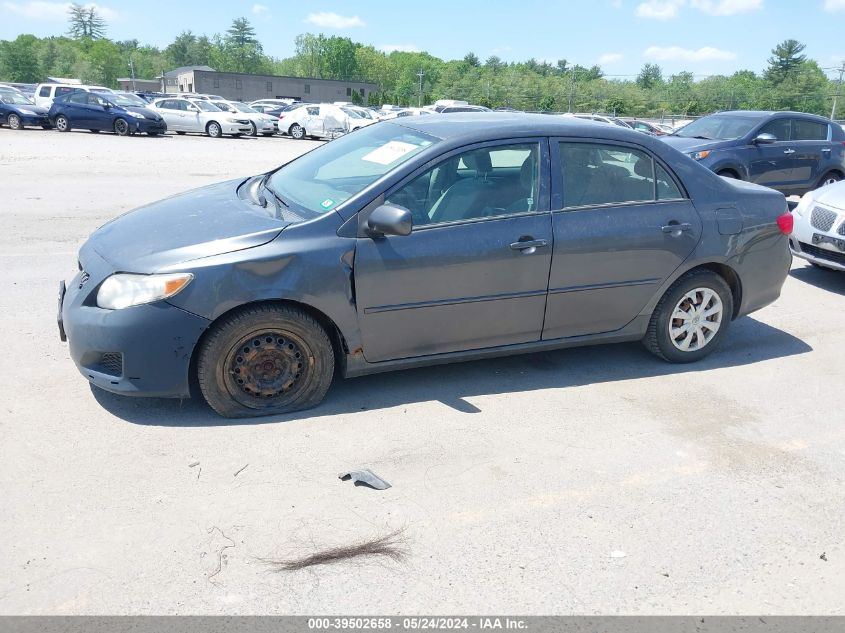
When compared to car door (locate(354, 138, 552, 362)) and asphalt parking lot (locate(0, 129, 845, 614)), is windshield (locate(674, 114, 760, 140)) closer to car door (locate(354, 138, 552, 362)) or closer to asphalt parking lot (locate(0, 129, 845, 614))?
asphalt parking lot (locate(0, 129, 845, 614))

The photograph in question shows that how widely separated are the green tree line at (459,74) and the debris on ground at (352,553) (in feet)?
146

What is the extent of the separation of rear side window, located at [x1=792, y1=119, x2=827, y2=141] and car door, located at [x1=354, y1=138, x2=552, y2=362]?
9.87m

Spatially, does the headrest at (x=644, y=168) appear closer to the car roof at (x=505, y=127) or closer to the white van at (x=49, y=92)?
the car roof at (x=505, y=127)

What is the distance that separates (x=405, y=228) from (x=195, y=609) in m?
2.23

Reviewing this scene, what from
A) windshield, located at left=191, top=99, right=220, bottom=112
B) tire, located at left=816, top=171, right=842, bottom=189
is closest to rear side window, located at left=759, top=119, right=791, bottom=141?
tire, located at left=816, top=171, right=842, bottom=189

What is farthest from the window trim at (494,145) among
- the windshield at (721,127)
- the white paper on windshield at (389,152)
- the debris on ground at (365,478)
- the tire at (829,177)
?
the tire at (829,177)

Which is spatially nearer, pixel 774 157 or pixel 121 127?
pixel 774 157

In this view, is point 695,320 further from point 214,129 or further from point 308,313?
point 214,129

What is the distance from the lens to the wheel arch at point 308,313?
13.4 feet

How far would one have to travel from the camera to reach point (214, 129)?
29.8 m

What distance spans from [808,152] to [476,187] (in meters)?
10.3

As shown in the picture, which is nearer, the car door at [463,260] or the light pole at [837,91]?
the car door at [463,260]

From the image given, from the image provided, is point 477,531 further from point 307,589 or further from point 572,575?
point 307,589

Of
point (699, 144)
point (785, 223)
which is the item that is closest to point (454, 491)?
point (785, 223)
